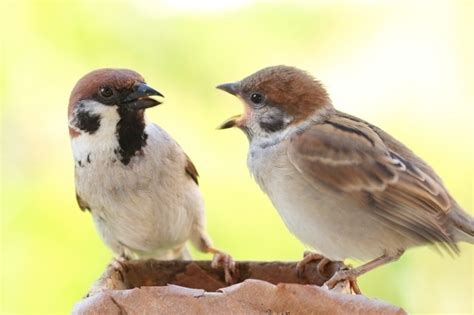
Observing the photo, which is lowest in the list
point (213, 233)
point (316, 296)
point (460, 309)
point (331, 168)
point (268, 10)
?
point (460, 309)

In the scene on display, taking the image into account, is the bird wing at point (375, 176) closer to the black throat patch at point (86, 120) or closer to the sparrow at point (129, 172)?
the sparrow at point (129, 172)

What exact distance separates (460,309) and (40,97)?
5.24 feet

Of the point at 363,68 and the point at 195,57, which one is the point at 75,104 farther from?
the point at 363,68

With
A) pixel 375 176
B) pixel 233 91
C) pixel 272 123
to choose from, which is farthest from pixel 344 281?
pixel 233 91

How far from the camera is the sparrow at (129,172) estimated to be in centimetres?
271

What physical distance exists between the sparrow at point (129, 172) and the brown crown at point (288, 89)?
0.25 metres

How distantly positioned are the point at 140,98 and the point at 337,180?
53cm

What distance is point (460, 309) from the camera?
3.75m

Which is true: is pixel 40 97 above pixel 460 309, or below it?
above

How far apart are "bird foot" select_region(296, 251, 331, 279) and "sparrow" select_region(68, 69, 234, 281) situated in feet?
0.59

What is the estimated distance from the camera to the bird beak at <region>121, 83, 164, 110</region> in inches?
104

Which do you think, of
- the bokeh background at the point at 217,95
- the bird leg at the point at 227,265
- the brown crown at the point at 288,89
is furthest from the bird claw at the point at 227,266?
the bokeh background at the point at 217,95

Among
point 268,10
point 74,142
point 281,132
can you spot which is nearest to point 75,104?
point 74,142

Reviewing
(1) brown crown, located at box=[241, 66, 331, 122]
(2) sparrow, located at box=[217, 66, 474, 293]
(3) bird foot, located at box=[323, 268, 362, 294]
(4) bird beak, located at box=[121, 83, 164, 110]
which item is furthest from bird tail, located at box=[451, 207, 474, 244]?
(4) bird beak, located at box=[121, 83, 164, 110]
